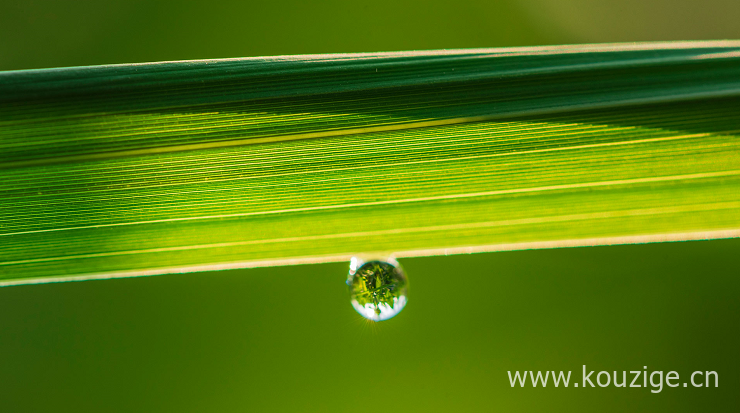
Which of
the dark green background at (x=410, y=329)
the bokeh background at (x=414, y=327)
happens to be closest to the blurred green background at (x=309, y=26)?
the bokeh background at (x=414, y=327)

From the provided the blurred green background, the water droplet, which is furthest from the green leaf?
the blurred green background

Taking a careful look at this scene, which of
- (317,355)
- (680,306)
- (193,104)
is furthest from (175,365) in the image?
(680,306)

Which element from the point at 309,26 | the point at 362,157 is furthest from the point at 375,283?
the point at 309,26

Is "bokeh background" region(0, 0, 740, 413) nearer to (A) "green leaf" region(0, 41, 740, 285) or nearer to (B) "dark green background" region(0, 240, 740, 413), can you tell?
(B) "dark green background" region(0, 240, 740, 413)

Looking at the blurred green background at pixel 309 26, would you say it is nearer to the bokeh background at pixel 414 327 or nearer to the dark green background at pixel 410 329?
the bokeh background at pixel 414 327

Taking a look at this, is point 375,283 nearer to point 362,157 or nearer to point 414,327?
point 362,157

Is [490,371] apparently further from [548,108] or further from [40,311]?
[40,311]
